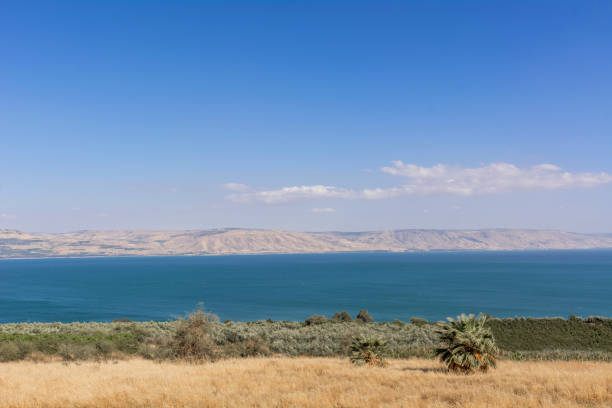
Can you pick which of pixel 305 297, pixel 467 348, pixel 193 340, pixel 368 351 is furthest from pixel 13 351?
pixel 305 297

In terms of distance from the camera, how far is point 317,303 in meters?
93.2

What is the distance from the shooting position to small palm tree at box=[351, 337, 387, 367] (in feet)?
62.3

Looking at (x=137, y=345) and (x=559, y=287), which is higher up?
(x=137, y=345)

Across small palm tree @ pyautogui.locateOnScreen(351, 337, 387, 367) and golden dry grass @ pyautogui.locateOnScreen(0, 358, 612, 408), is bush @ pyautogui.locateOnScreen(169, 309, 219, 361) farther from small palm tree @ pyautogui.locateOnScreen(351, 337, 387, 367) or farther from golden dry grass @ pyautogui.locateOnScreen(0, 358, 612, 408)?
golden dry grass @ pyautogui.locateOnScreen(0, 358, 612, 408)

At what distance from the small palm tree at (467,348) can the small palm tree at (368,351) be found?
4203 mm

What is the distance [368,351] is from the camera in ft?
63.3

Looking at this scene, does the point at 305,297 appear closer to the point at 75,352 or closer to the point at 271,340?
the point at 271,340

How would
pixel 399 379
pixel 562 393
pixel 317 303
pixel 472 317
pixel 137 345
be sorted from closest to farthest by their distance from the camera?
pixel 562 393
pixel 399 379
pixel 472 317
pixel 137 345
pixel 317 303

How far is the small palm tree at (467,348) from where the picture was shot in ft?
48.6

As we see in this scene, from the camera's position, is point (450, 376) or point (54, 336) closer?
point (450, 376)

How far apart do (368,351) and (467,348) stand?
217 inches

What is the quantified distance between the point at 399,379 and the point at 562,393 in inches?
189

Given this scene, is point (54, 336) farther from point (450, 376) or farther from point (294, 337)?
point (450, 376)

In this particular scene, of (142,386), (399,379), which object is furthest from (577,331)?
(142,386)
